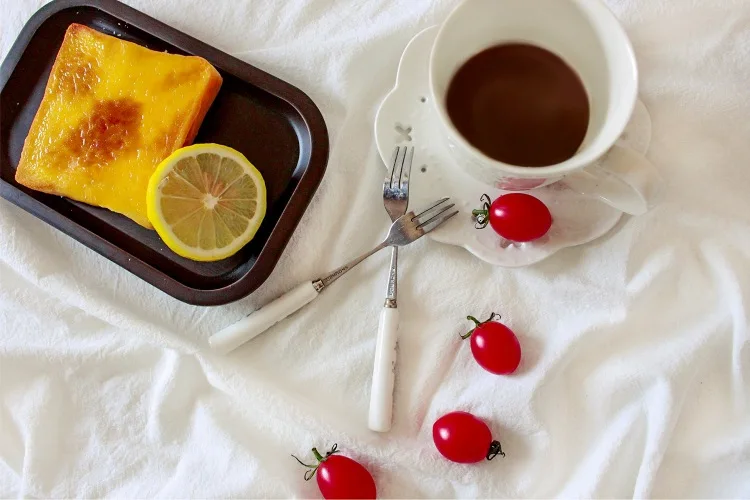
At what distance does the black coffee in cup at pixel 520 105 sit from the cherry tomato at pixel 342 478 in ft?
1.63

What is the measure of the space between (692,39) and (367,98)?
1.69 ft

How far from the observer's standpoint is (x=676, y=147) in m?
1.03

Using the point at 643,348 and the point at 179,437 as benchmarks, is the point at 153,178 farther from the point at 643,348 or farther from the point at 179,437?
the point at 643,348

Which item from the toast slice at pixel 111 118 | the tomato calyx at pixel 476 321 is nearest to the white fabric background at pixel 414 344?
the tomato calyx at pixel 476 321

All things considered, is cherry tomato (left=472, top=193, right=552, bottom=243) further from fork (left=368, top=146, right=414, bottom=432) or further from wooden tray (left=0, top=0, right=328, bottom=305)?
wooden tray (left=0, top=0, right=328, bottom=305)

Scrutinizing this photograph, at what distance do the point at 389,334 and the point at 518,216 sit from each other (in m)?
0.26

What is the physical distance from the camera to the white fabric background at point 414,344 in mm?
1012

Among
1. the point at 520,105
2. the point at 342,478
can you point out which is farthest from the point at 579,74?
the point at 342,478

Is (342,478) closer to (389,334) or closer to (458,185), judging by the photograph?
(389,334)

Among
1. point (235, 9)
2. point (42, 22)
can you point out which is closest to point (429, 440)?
point (235, 9)

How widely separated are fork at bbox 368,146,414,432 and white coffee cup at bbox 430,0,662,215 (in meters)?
0.09

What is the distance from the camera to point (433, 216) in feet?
3.30

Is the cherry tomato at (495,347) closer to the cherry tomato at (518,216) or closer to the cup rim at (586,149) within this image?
the cherry tomato at (518,216)

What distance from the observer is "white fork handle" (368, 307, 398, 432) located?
3.33ft
